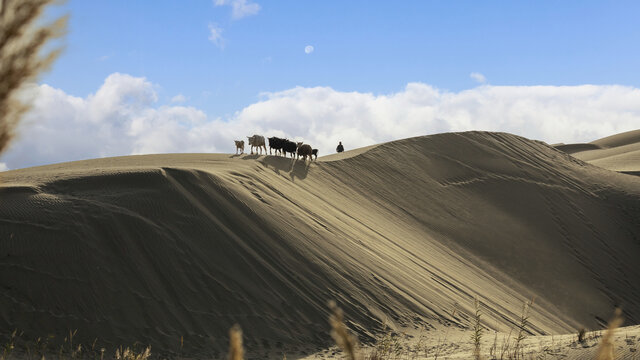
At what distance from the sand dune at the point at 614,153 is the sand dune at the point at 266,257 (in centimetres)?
1531

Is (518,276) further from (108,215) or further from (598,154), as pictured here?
(598,154)

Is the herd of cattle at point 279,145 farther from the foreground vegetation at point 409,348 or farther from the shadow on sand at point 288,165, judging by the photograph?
the foreground vegetation at point 409,348

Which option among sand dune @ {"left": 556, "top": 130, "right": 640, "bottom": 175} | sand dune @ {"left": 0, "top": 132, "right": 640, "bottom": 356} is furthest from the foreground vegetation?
sand dune @ {"left": 556, "top": 130, "right": 640, "bottom": 175}

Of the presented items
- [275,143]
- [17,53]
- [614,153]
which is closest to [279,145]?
[275,143]

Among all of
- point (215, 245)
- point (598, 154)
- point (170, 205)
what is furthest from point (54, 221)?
A: point (598, 154)

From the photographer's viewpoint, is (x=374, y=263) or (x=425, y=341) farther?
(x=374, y=263)

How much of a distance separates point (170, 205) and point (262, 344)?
4455mm

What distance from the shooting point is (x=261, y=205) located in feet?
49.1

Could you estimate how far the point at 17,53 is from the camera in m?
2.19

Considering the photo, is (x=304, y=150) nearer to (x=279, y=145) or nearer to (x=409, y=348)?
(x=279, y=145)

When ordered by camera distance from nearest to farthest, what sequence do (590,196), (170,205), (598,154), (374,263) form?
1. (170,205)
2. (374,263)
3. (590,196)
4. (598,154)

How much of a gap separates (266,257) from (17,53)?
36.7 feet

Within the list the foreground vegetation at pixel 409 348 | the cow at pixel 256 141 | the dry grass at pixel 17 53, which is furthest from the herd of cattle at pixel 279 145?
the dry grass at pixel 17 53

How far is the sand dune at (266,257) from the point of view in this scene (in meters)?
10.9
